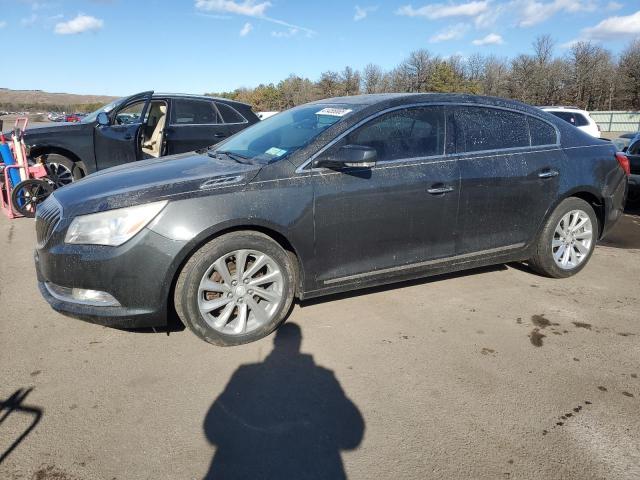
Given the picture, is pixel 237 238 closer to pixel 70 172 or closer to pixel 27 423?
pixel 27 423

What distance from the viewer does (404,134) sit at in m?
3.75

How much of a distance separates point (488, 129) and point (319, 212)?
70.3 inches

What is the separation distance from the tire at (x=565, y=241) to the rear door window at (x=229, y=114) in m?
5.39

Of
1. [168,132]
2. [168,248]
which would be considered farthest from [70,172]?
[168,248]

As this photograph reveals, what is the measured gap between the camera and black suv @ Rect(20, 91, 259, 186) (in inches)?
293

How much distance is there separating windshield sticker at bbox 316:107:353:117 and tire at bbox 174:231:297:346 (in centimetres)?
117

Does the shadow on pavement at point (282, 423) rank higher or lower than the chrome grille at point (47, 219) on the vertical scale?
lower

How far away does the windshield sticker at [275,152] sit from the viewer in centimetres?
353

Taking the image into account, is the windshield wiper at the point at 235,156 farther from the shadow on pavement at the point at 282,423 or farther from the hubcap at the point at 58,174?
the hubcap at the point at 58,174

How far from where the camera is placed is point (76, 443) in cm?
233

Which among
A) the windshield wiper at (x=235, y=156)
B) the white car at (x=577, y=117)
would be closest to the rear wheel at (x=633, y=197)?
the white car at (x=577, y=117)

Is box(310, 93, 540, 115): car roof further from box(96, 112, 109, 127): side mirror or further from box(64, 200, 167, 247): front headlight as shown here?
box(96, 112, 109, 127): side mirror

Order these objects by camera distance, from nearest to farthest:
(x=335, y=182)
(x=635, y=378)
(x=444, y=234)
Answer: (x=635, y=378) → (x=335, y=182) → (x=444, y=234)

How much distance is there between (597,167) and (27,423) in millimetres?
4921
